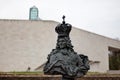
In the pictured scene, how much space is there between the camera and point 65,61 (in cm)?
544

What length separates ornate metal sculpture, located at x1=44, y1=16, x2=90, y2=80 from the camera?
5.39m

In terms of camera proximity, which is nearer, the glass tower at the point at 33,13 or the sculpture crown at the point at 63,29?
the sculpture crown at the point at 63,29

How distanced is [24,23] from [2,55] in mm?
2799

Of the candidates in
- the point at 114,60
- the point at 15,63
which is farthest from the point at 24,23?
the point at 114,60

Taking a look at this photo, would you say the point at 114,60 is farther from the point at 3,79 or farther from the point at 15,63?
the point at 3,79

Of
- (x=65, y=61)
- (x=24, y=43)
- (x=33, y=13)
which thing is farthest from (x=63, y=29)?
(x=33, y=13)

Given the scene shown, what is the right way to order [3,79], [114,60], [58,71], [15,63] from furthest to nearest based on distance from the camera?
[114,60] → [15,63] → [3,79] → [58,71]

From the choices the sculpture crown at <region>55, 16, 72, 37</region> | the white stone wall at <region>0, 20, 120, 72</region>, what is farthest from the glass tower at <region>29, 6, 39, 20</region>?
the sculpture crown at <region>55, 16, 72, 37</region>

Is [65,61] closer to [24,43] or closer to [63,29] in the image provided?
[63,29]

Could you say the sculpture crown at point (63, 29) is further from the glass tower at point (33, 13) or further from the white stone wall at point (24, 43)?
the glass tower at point (33, 13)

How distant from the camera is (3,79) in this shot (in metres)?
13.0

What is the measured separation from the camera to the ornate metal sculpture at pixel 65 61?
17.7 feet

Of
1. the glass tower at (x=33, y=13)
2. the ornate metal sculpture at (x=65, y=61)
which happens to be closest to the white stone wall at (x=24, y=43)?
the glass tower at (x=33, y=13)

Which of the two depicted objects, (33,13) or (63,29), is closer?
(63,29)
